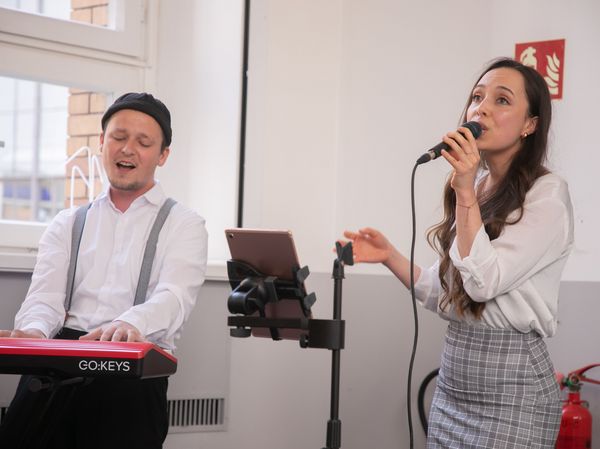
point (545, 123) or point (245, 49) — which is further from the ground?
point (245, 49)

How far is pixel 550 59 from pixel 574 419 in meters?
1.31

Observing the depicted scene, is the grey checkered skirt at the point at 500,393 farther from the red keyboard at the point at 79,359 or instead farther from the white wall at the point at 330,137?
the white wall at the point at 330,137

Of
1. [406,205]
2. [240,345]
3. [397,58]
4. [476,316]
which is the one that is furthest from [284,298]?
[397,58]

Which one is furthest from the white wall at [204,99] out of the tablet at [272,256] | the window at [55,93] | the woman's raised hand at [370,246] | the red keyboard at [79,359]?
the red keyboard at [79,359]

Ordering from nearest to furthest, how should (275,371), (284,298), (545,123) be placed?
(284,298)
(545,123)
(275,371)

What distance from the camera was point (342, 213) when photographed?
3.25 m

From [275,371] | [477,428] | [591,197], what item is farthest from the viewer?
[275,371]

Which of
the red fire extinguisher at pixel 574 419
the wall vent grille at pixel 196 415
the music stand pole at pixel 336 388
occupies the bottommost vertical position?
the wall vent grille at pixel 196 415

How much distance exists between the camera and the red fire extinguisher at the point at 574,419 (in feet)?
8.82

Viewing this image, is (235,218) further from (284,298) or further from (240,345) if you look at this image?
(284,298)

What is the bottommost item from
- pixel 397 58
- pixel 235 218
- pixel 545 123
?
pixel 235 218

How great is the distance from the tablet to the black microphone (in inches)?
A: 13.6

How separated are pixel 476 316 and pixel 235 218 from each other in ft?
4.68

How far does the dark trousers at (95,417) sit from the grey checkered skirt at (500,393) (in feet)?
2.49
